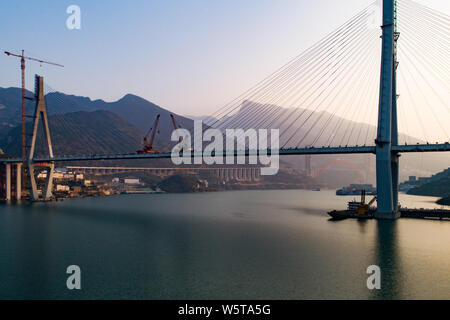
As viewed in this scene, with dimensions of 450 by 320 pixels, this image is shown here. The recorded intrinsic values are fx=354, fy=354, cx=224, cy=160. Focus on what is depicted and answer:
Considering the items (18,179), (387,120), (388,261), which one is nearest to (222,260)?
(388,261)

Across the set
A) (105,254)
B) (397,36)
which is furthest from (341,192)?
(105,254)

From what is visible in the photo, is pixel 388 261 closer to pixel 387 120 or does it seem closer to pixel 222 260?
pixel 222 260

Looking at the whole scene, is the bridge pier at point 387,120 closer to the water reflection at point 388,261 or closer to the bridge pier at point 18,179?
the water reflection at point 388,261

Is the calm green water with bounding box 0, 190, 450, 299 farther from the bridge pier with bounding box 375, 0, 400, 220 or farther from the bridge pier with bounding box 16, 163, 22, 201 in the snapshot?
the bridge pier with bounding box 16, 163, 22, 201

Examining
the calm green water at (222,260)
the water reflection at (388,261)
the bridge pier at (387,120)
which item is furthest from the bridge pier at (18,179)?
the water reflection at (388,261)

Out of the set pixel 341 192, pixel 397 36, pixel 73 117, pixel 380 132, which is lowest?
pixel 341 192

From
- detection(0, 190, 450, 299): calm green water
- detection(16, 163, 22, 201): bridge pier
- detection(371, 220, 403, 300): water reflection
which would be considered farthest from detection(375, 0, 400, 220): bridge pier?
detection(16, 163, 22, 201): bridge pier
